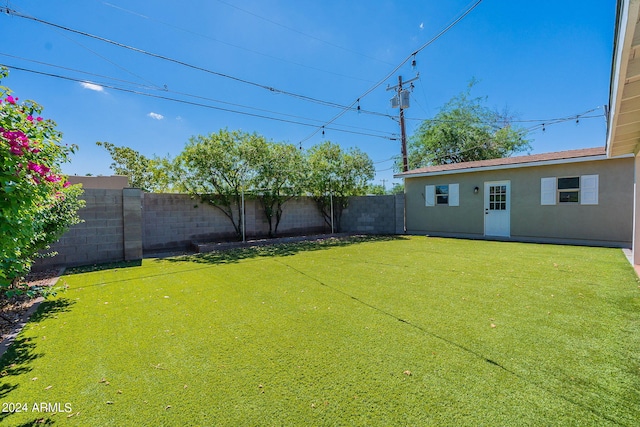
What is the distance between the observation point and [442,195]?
38.1 feet

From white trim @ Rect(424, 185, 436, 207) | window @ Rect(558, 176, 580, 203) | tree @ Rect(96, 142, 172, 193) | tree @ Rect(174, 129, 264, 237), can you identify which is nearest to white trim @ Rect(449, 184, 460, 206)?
white trim @ Rect(424, 185, 436, 207)

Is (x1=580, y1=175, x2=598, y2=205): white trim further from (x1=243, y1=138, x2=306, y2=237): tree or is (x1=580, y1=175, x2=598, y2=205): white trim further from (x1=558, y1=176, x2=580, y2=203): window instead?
(x1=243, y1=138, x2=306, y2=237): tree

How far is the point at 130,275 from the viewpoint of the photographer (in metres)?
5.73

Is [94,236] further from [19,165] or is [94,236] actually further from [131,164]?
[131,164]

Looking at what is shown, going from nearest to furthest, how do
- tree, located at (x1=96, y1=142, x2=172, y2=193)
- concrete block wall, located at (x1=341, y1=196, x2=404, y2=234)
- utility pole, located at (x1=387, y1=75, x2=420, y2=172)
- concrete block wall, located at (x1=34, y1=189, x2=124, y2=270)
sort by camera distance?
concrete block wall, located at (x1=34, y1=189, x2=124, y2=270) → concrete block wall, located at (x1=341, y1=196, x2=404, y2=234) → utility pole, located at (x1=387, y1=75, x2=420, y2=172) → tree, located at (x1=96, y1=142, x2=172, y2=193)

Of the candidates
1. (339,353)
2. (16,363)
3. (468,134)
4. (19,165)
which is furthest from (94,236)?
(468,134)

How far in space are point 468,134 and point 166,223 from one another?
2072cm

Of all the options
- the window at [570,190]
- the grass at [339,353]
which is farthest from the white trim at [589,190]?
the grass at [339,353]

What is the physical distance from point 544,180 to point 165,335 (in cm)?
1132

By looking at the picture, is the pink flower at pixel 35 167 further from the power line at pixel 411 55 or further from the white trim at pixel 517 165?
the white trim at pixel 517 165

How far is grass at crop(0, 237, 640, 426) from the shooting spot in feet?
5.91

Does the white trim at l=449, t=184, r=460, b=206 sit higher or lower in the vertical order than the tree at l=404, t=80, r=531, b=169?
lower

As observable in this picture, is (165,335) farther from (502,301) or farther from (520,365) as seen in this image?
(502,301)

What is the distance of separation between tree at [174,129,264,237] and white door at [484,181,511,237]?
29.1ft
